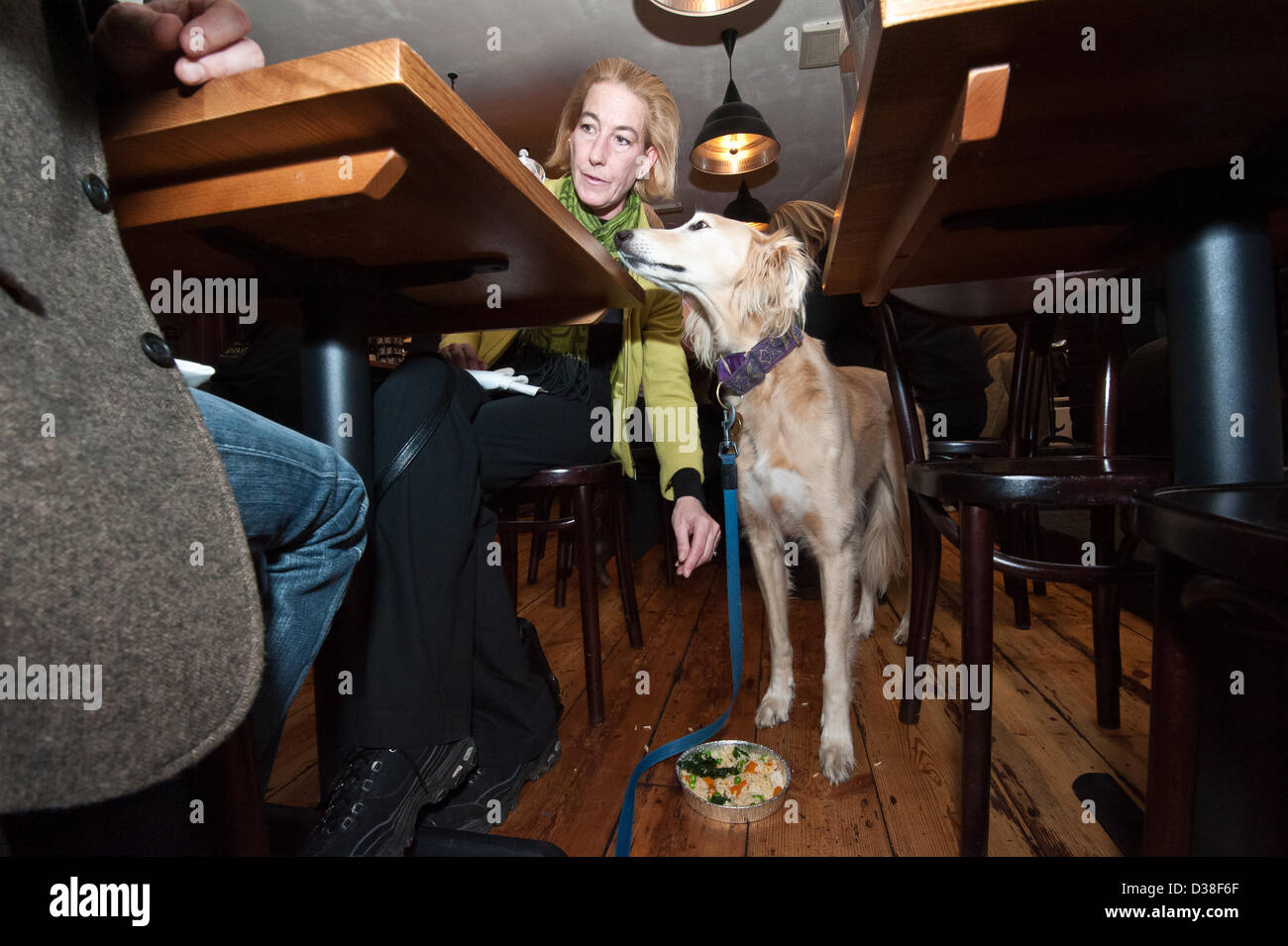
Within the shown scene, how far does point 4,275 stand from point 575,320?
117 centimetres

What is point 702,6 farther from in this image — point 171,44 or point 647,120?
point 171,44

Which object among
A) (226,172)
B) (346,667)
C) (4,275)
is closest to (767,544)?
(346,667)

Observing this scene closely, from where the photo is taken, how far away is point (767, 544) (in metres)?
1.69

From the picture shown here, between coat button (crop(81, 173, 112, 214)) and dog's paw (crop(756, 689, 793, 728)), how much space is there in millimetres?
1552

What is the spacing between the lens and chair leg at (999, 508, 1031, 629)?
2.09 metres

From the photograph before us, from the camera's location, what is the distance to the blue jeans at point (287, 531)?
520 millimetres

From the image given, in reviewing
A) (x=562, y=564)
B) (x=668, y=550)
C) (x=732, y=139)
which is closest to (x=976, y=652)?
(x=562, y=564)

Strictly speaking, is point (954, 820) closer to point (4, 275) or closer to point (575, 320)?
point (575, 320)

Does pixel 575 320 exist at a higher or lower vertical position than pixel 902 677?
higher

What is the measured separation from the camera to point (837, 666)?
145 centimetres

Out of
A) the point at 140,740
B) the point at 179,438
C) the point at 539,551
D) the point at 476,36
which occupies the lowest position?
the point at 539,551

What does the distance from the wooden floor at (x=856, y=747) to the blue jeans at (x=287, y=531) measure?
656 millimetres

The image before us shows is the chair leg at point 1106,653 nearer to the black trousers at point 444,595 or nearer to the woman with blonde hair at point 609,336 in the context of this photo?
the woman with blonde hair at point 609,336

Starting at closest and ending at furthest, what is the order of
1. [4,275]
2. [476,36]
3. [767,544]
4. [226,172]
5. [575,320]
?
[4,275]
[226,172]
[575,320]
[767,544]
[476,36]
